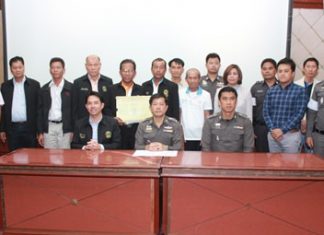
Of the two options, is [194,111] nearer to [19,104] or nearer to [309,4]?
[19,104]

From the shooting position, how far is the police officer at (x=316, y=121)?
10.4 feet

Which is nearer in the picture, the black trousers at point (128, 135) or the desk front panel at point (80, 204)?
the desk front panel at point (80, 204)

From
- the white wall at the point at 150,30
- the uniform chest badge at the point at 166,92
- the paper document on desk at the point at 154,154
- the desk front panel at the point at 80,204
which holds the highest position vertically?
the white wall at the point at 150,30

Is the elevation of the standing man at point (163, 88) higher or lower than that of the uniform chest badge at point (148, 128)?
higher

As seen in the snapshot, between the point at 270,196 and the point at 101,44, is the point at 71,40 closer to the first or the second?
the point at 101,44

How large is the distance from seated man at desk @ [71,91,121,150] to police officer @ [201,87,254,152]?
738mm

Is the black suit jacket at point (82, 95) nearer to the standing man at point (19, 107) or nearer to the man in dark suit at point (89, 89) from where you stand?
the man in dark suit at point (89, 89)

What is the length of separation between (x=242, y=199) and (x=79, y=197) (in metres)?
0.97

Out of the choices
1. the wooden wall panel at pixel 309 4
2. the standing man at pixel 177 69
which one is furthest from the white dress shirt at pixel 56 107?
the wooden wall panel at pixel 309 4

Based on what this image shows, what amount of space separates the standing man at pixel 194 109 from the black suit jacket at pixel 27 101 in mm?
1456

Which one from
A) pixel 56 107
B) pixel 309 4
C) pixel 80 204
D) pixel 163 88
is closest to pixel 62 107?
pixel 56 107

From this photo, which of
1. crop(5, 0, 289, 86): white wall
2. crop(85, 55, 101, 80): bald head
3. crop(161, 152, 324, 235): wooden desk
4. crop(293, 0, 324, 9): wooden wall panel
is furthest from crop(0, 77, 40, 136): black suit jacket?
crop(293, 0, 324, 9): wooden wall panel

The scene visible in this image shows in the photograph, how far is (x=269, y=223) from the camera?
87.0 inches

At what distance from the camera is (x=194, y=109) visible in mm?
3496
